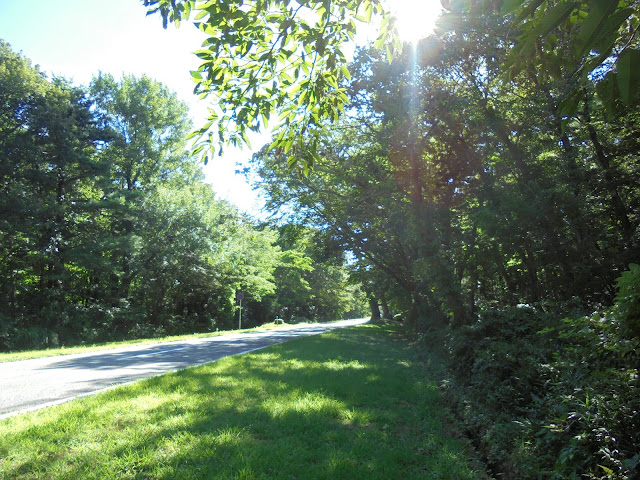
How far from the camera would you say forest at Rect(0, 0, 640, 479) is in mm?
3070

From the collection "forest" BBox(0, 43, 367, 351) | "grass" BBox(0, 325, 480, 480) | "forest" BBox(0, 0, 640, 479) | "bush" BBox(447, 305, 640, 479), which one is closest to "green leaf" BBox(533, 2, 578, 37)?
"forest" BBox(0, 0, 640, 479)

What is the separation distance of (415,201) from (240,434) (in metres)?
11.1

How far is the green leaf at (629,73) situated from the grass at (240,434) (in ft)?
11.5

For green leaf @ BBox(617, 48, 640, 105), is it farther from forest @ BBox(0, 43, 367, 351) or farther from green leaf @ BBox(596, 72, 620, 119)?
forest @ BBox(0, 43, 367, 351)

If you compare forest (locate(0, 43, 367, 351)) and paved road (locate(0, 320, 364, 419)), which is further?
forest (locate(0, 43, 367, 351))

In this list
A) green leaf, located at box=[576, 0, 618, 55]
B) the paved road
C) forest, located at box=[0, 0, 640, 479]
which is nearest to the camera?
green leaf, located at box=[576, 0, 618, 55]

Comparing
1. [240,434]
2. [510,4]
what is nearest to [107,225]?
[240,434]

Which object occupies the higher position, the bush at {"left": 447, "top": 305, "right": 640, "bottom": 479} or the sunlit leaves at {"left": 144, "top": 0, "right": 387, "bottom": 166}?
the sunlit leaves at {"left": 144, "top": 0, "right": 387, "bottom": 166}

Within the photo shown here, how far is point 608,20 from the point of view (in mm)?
1575

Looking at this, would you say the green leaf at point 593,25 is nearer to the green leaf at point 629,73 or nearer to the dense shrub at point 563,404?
the green leaf at point 629,73

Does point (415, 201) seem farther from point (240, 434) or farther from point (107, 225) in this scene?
point (107, 225)

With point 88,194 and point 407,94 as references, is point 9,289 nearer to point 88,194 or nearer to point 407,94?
point 88,194

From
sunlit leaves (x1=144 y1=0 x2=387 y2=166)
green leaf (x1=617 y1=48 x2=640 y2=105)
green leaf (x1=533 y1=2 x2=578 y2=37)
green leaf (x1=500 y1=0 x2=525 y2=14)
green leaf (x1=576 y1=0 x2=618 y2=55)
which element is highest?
sunlit leaves (x1=144 y1=0 x2=387 y2=166)

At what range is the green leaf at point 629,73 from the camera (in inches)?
64.0
